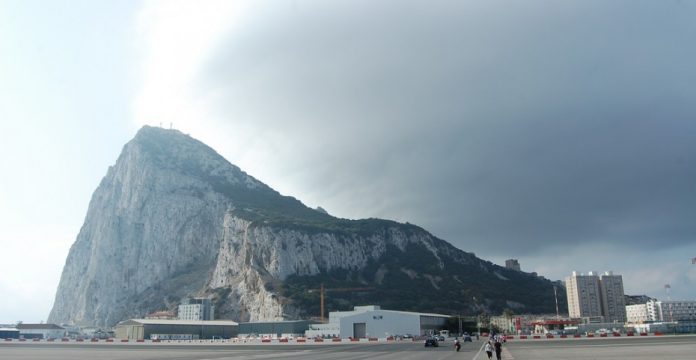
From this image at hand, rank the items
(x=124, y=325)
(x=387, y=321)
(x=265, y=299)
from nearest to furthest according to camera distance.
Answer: (x=387, y=321) → (x=124, y=325) → (x=265, y=299)

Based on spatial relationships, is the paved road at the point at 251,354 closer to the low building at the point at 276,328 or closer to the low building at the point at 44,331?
the low building at the point at 276,328

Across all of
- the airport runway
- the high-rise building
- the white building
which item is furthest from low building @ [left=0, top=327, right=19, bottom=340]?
the airport runway

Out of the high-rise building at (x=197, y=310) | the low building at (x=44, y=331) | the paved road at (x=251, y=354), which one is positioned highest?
the high-rise building at (x=197, y=310)

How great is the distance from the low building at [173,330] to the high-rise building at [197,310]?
3721cm

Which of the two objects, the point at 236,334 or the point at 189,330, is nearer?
the point at 189,330

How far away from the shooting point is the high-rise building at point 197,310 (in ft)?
621

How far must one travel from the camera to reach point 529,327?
178500 millimetres

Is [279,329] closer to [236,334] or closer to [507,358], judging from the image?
[236,334]

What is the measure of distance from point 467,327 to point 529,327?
21581 millimetres

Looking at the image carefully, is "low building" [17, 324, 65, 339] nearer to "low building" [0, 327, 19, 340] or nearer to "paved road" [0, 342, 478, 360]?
"low building" [0, 327, 19, 340]

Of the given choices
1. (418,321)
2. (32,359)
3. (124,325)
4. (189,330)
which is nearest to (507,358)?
(32,359)

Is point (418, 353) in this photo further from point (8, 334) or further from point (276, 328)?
point (8, 334)

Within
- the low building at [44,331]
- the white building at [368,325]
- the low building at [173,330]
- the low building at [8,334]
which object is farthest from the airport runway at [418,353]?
the low building at [44,331]

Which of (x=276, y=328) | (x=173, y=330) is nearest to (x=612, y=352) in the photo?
(x=276, y=328)
